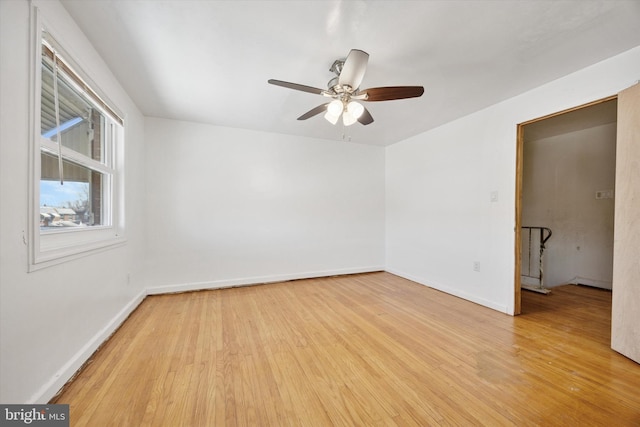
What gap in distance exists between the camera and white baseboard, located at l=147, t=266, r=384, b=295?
3316mm

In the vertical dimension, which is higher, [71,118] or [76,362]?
[71,118]

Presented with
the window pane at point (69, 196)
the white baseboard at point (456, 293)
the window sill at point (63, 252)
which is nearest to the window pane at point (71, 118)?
the window pane at point (69, 196)

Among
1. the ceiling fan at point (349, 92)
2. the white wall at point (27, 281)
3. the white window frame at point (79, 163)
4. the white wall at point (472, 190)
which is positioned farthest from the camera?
the white wall at point (472, 190)

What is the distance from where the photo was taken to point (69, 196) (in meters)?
1.79

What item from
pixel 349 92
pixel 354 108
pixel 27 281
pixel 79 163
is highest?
pixel 349 92

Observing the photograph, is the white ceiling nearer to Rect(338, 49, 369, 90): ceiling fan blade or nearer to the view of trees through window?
Rect(338, 49, 369, 90): ceiling fan blade

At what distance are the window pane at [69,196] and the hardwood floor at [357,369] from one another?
107cm

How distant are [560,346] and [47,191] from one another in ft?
13.2

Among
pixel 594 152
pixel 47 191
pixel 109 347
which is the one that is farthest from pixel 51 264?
pixel 594 152

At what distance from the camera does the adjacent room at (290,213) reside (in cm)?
136

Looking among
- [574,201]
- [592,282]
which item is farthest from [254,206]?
[592,282]

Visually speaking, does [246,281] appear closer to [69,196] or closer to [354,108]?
[69,196]

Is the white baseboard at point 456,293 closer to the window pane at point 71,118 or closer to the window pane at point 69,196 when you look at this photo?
the window pane at point 69,196

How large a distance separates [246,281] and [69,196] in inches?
94.0
